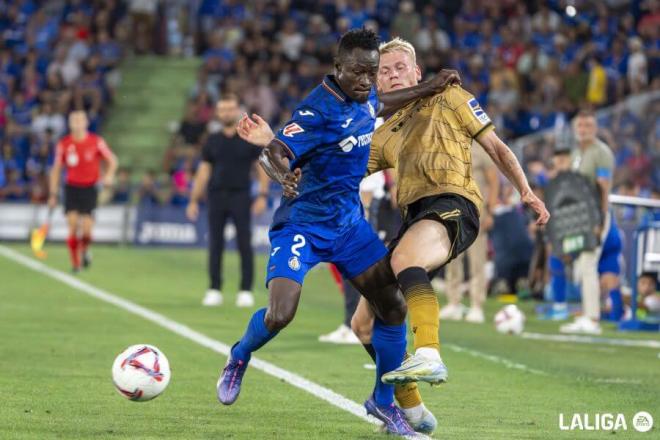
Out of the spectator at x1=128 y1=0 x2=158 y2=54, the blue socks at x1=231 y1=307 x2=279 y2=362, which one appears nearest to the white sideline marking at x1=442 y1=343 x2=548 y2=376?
the blue socks at x1=231 y1=307 x2=279 y2=362

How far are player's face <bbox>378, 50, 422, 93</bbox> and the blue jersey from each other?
2.23 feet

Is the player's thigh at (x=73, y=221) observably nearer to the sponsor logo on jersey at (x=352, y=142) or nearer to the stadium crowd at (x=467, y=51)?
the stadium crowd at (x=467, y=51)

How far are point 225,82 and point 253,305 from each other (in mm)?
15939

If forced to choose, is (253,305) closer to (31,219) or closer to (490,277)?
(490,277)

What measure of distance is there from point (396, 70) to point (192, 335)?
17.1 feet

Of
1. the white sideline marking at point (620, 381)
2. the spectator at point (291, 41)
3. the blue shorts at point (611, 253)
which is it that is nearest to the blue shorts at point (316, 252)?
the white sideline marking at point (620, 381)

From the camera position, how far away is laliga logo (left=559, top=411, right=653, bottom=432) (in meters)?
8.10

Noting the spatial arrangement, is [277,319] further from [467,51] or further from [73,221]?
[467,51]

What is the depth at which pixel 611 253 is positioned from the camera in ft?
52.6

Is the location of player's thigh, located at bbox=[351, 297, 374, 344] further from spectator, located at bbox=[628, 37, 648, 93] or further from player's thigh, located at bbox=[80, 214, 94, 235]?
spectator, located at bbox=[628, 37, 648, 93]

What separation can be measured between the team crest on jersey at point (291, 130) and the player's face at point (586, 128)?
8.26 m

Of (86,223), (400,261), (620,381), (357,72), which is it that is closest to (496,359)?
(620,381)

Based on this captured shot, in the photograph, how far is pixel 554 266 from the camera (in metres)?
16.6

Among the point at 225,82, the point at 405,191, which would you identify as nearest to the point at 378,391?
the point at 405,191
